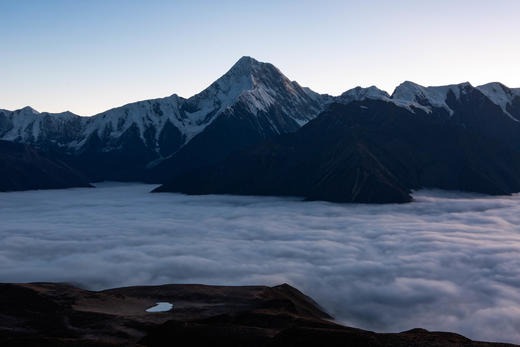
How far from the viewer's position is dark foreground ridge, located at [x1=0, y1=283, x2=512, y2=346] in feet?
247

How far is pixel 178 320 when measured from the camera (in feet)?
296

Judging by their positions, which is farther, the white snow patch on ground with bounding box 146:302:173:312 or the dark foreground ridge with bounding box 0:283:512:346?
the white snow patch on ground with bounding box 146:302:173:312

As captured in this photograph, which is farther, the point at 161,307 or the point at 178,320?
the point at 161,307

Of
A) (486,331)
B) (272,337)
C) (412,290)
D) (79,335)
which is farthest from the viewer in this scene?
(412,290)

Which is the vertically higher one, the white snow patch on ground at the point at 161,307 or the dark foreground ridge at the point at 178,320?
the dark foreground ridge at the point at 178,320

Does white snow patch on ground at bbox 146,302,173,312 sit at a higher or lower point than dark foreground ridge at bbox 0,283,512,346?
lower

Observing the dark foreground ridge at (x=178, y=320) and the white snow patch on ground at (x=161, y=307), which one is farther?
the white snow patch on ground at (x=161, y=307)

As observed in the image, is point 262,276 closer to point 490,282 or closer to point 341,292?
point 341,292

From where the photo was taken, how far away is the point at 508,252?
188 m

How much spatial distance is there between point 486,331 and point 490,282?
41.3 metres

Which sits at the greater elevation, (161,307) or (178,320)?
(178,320)

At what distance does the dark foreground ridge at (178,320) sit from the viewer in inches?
2970

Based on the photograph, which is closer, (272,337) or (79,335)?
(272,337)

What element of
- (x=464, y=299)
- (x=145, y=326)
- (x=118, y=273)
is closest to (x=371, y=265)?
(x=464, y=299)
